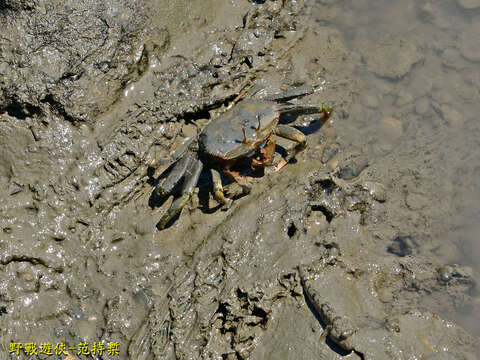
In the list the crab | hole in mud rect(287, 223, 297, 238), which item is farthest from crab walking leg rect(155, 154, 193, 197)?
hole in mud rect(287, 223, 297, 238)

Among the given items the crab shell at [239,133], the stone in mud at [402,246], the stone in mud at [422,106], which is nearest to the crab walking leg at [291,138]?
the crab shell at [239,133]

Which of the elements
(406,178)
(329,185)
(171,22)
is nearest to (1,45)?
(171,22)

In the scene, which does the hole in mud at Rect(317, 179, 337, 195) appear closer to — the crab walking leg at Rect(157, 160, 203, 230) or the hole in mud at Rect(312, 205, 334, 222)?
the hole in mud at Rect(312, 205, 334, 222)

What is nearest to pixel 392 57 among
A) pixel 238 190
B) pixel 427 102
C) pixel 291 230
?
pixel 427 102

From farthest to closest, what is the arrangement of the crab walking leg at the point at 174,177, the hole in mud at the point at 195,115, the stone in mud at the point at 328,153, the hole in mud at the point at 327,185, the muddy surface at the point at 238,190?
the hole in mud at the point at 195,115
the stone in mud at the point at 328,153
the crab walking leg at the point at 174,177
the hole in mud at the point at 327,185
the muddy surface at the point at 238,190

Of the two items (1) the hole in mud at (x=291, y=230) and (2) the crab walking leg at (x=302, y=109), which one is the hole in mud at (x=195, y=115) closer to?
(2) the crab walking leg at (x=302, y=109)

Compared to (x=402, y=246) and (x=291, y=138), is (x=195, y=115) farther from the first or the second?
(x=402, y=246)

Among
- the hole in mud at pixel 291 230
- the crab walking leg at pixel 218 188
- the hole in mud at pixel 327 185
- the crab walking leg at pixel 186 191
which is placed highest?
the crab walking leg at pixel 186 191

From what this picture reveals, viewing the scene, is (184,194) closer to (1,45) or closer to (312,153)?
(312,153)
